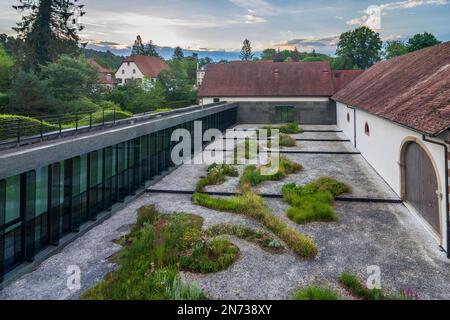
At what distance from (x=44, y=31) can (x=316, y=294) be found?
52.3 meters

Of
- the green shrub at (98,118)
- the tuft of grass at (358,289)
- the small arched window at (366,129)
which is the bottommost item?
the tuft of grass at (358,289)

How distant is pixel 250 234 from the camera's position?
10578mm

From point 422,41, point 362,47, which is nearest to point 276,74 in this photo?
point 422,41

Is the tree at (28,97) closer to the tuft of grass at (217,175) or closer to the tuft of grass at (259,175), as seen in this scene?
the tuft of grass at (217,175)

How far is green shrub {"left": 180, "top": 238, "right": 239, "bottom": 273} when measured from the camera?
8398mm

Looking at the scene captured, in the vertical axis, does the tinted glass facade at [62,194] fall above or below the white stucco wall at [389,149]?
below

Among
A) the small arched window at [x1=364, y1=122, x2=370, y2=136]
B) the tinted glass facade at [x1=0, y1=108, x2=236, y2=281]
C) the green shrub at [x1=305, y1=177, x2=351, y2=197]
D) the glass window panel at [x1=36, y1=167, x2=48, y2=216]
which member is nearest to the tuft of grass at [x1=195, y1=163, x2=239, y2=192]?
the tinted glass facade at [x1=0, y1=108, x2=236, y2=281]

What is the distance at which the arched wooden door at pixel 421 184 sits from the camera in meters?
10.2

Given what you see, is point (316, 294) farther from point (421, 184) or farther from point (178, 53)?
point (178, 53)

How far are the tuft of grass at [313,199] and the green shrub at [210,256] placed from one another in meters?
3.55

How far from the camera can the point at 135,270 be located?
8.10 metres

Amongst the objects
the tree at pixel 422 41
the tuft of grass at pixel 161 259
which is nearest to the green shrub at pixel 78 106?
the tuft of grass at pixel 161 259

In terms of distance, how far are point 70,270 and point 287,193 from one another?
9.14 m
